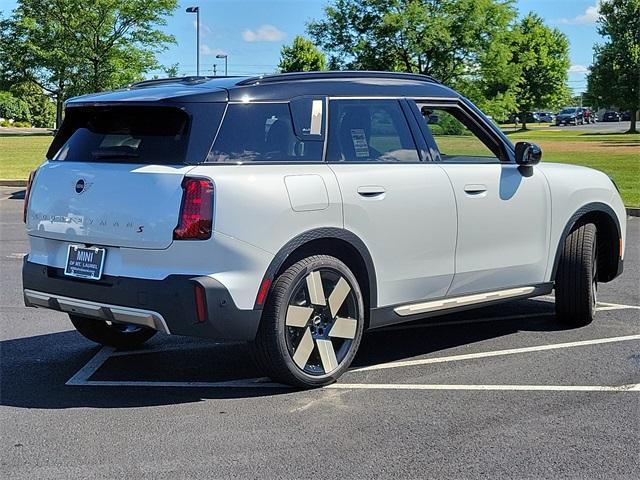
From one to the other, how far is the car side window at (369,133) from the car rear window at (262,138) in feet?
0.55

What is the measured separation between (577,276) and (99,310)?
3.60m

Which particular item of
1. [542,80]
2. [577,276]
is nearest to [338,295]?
[577,276]

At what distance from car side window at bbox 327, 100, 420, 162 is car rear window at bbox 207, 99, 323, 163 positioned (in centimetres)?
17

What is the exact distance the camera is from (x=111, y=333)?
610 centimetres

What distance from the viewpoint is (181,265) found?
456 centimetres

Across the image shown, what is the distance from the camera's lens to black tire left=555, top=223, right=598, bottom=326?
21.4 feet

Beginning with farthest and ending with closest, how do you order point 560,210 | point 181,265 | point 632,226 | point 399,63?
point 399,63 < point 632,226 < point 560,210 < point 181,265

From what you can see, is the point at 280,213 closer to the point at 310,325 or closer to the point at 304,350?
the point at 310,325

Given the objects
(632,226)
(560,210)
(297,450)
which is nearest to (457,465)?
(297,450)

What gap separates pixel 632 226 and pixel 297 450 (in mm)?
10898

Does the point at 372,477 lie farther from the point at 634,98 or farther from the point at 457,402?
the point at 634,98

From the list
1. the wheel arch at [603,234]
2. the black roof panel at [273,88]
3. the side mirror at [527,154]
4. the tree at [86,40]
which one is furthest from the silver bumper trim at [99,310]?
the tree at [86,40]

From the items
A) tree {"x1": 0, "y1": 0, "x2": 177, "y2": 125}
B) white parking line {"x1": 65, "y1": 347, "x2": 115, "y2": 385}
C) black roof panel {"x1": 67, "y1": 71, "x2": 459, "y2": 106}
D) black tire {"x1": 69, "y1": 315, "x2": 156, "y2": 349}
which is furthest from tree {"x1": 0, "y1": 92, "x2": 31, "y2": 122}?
black roof panel {"x1": 67, "y1": 71, "x2": 459, "y2": 106}

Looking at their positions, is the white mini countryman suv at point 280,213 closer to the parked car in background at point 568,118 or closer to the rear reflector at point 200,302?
the rear reflector at point 200,302
